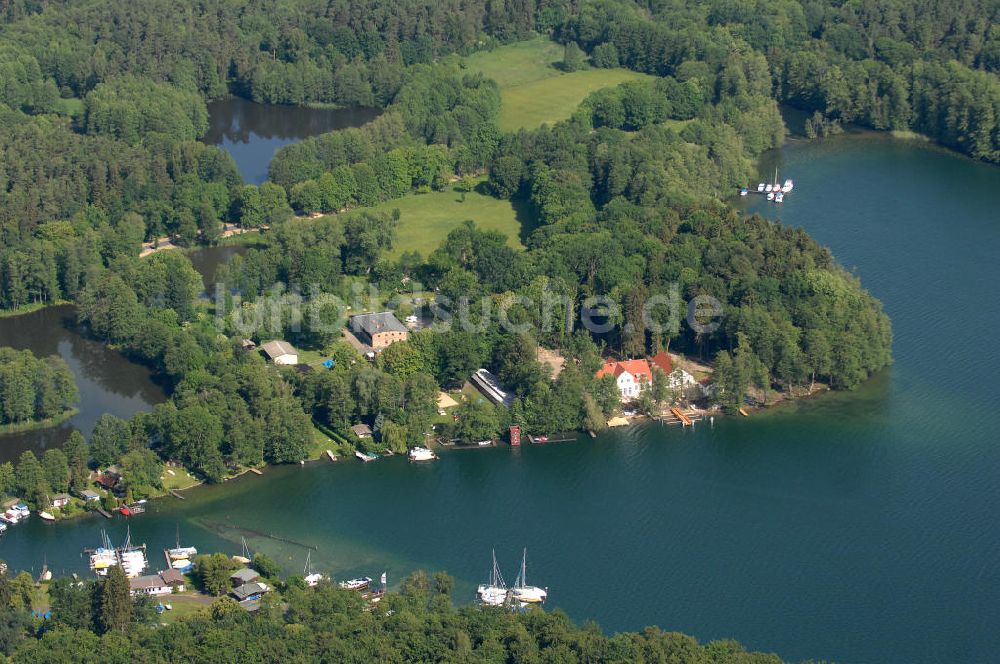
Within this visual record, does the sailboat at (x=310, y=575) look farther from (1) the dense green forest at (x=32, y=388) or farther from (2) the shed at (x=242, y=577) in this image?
(1) the dense green forest at (x=32, y=388)

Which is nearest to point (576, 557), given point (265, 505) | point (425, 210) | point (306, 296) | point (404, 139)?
point (265, 505)

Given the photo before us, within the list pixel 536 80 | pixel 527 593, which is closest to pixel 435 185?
pixel 536 80

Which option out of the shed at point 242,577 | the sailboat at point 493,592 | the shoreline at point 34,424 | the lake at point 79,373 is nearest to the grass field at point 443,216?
the lake at point 79,373

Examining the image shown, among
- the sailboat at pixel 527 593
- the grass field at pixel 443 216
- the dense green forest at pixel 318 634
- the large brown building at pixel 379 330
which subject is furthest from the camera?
the grass field at pixel 443 216

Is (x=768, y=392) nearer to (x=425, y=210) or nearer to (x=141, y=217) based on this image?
(x=425, y=210)

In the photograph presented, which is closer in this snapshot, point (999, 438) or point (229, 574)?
point (229, 574)
